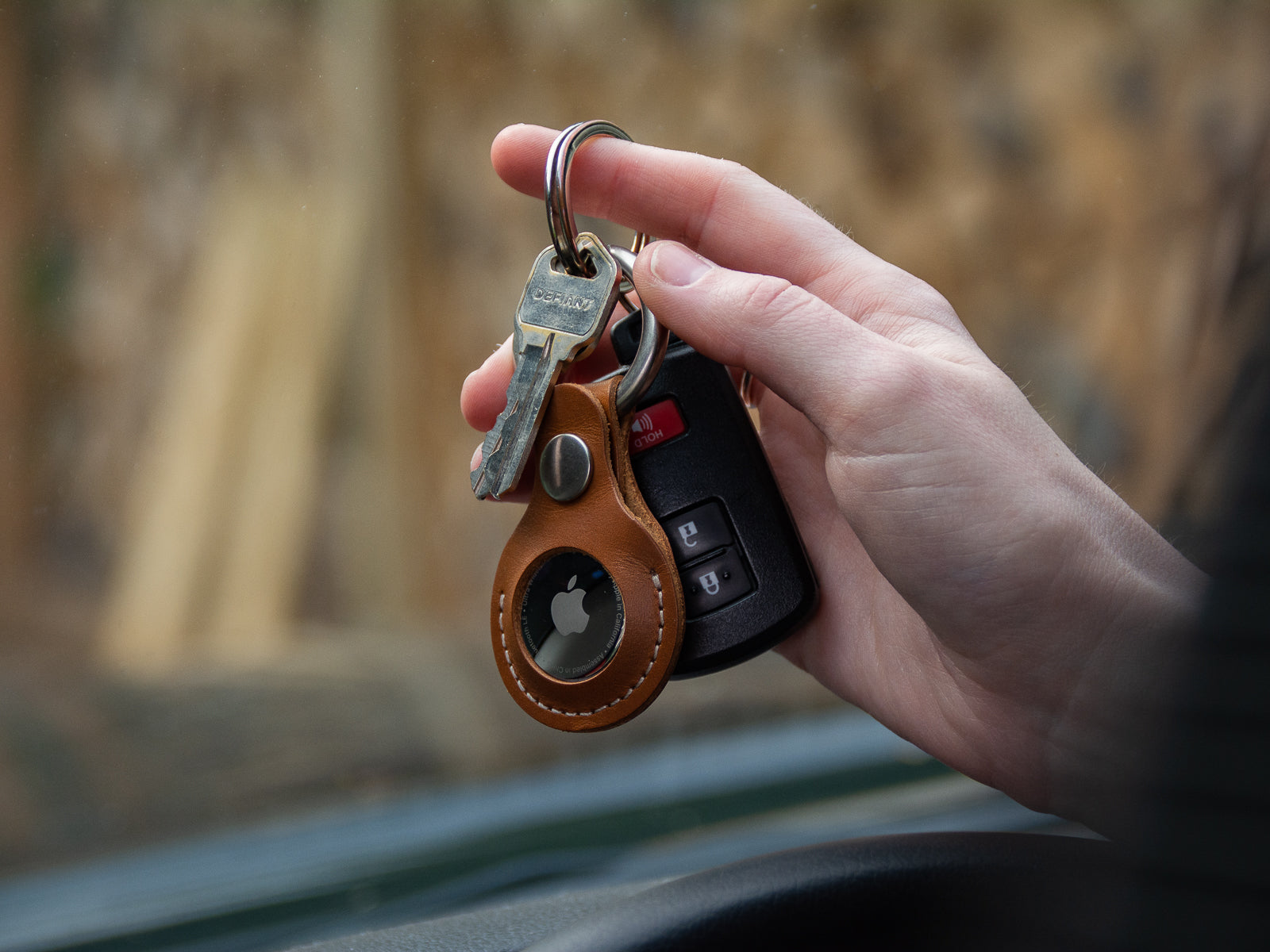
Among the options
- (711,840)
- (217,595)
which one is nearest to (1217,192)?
(711,840)

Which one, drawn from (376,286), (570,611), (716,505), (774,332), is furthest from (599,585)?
(376,286)

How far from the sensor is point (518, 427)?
83 cm

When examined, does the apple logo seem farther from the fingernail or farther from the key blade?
the fingernail

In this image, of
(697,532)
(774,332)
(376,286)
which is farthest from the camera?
(376,286)

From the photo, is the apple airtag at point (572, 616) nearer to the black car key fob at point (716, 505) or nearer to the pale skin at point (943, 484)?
the black car key fob at point (716, 505)

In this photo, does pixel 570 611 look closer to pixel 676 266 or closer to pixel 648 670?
pixel 648 670

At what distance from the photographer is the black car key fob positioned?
848mm

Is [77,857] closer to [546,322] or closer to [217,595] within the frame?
[217,595]

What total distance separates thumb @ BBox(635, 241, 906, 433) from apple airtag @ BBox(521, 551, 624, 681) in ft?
0.67

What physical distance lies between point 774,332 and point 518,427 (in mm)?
225

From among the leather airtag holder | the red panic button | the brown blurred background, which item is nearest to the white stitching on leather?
the leather airtag holder

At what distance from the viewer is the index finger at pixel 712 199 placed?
0.89 m

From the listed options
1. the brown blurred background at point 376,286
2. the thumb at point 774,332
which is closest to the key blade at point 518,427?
the thumb at point 774,332

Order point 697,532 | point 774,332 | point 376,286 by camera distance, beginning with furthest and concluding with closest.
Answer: point 376,286 < point 697,532 < point 774,332
